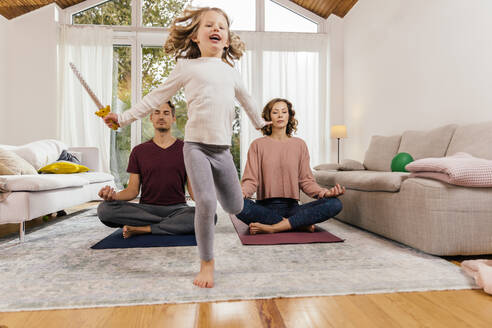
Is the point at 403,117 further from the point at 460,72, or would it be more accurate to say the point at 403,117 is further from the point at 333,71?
the point at 333,71

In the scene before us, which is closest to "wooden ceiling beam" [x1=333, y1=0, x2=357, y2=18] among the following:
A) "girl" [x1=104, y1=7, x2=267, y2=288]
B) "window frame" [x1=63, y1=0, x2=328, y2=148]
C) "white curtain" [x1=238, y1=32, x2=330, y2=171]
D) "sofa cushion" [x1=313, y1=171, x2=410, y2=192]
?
"white curtain" [x1=238, y1=32, x2=330, y2=171]

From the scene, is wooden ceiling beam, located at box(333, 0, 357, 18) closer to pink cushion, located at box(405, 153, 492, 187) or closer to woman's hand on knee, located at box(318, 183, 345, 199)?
woman's hand on knee, located at box(318, 183, 345, 199)

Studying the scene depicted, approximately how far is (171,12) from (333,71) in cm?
301

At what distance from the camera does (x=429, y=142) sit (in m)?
2.91

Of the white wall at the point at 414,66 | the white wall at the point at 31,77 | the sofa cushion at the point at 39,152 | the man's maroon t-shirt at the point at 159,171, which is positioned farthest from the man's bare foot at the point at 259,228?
the white wall at the point at 31,77

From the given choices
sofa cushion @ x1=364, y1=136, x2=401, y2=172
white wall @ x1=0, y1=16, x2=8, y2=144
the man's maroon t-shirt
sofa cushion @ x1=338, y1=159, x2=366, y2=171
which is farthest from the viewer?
white wall @ x1=0, y1=16, x2=8, y2=144

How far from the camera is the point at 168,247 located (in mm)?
1932

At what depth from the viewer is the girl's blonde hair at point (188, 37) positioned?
1465 millimetres

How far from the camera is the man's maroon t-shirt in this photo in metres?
2.18

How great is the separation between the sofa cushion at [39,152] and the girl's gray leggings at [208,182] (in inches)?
104

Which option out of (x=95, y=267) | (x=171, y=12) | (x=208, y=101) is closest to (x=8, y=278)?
(x=95, y=267)

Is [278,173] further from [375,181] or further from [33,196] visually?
[33,196]

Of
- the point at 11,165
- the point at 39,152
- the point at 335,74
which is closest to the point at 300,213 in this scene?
the point at 11,165

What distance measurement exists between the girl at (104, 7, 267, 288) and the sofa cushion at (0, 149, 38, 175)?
5.67 feet
